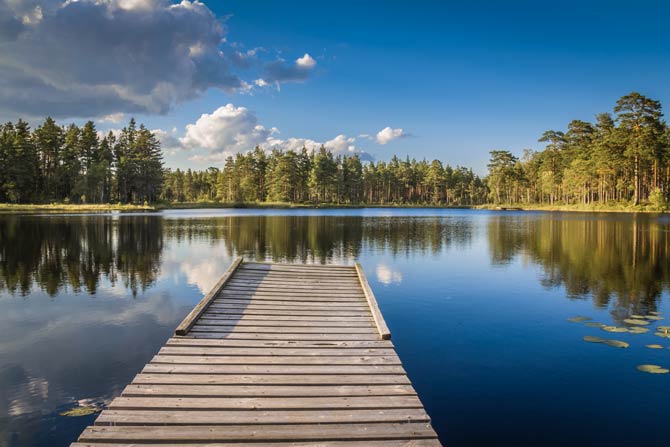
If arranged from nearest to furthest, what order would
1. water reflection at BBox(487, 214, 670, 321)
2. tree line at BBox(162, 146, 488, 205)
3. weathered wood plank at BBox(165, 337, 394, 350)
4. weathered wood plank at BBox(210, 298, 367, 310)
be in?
1. weathered wood plank at BBox(165, 337, 394, 350)
2. weathered wood plank at BBox(210, 298, 367, 310)
3. water reflection at BBox(487, 214, 670, 321)
4. tree line at BBox(162, 146, 488, 205)

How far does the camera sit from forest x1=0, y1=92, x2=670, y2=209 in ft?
235

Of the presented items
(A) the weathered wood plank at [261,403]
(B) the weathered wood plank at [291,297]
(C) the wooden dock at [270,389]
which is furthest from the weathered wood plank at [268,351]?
(B) the weathered wood plank at [291,297]

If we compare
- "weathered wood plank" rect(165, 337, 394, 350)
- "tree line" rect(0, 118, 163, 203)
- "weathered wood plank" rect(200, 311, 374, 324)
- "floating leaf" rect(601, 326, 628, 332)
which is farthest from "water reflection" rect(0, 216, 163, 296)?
"tree line" rect(0, 118, 163, 203)

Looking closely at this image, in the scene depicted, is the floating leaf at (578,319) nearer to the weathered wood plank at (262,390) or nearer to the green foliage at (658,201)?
the weathered wood plank at (262,390)

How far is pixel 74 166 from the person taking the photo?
266 feet

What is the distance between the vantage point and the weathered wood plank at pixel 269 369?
6.16 meters

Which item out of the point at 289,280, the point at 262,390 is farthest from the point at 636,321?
the point at 262,390

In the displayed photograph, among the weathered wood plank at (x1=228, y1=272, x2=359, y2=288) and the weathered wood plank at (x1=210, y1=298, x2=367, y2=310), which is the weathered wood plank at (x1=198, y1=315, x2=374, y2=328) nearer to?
the weathered wood plank at (x1=210, y1=298, x2=367, y2=310)

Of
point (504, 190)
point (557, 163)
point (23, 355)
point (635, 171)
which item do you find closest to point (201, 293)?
point (23, 355)

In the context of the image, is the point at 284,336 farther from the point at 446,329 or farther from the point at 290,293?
the point at 446,329

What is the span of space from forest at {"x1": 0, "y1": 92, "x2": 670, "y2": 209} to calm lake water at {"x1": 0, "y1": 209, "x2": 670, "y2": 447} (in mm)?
57128

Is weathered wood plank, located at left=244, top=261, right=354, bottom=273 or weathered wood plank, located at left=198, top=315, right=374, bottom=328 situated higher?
weathered wood plank, located at left=244, top=261, right=354, bottom=273

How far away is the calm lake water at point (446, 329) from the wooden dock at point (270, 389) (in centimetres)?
145

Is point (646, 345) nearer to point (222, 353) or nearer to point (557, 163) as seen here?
point (222, 353)
